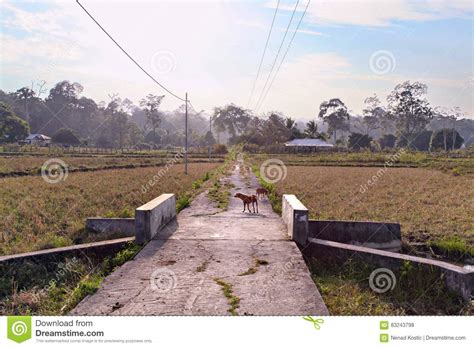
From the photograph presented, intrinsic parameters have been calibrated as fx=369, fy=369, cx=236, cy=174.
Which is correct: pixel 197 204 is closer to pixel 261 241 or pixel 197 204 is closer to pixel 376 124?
pixel 261 241

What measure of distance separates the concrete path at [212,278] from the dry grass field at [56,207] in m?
2.13

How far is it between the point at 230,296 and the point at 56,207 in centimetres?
725

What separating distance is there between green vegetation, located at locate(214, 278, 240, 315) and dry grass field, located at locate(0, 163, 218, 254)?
334 centimetres

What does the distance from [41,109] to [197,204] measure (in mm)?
57393

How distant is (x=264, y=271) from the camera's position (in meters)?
4.38

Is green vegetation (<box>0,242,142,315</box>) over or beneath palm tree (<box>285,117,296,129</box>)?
beneath

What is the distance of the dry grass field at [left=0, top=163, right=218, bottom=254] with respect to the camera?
21.2 ft

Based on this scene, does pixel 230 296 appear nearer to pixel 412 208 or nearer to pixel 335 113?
pixel 412 208

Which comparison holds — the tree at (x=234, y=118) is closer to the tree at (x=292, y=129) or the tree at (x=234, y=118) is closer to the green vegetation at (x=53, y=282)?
the tree at (x=292, y=129)

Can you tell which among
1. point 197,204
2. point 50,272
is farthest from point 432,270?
point 197,204

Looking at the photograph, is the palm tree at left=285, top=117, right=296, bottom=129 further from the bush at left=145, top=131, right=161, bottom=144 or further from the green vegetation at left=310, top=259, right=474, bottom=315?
the green vegetation at left=310, top=259, right=474, bottom=315

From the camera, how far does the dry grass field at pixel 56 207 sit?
6477 millimetres

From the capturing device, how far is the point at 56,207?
9328 millimetres

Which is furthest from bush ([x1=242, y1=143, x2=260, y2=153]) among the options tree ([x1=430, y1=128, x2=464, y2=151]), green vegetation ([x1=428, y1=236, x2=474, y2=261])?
green vegetation ([x1=428, y1=236, x2=474, y2=261])
